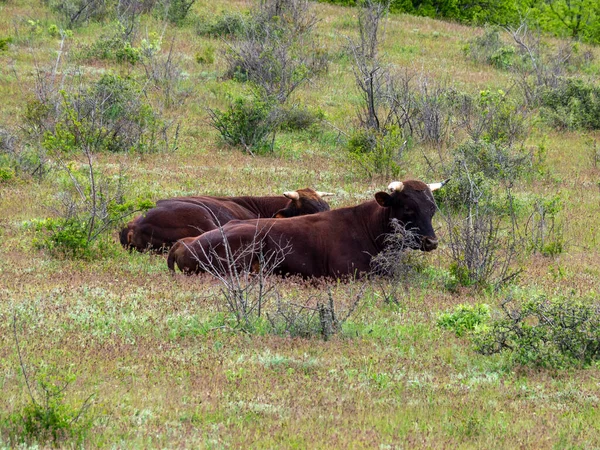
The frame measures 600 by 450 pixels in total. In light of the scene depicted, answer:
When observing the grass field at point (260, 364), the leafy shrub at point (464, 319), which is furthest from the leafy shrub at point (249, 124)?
the leafy shrub at point (464, 319)

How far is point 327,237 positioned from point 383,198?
921 mm

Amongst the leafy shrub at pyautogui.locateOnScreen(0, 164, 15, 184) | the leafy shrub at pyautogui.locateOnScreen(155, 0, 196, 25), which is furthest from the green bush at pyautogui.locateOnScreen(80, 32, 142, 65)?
the leafy shrub at pyautogui.locateOnScreen(0, 164, 15, 184)

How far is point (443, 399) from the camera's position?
7.16 metres

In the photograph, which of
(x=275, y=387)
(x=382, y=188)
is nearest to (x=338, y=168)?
(x=382, y=188)

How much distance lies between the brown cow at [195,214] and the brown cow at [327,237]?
87 centimetres

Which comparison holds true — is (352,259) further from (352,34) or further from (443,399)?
(352,34)

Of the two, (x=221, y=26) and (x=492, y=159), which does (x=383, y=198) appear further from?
(x=221, y=26)

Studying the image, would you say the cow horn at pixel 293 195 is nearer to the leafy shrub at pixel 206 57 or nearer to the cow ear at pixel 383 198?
the cow ear at pixel 383 198

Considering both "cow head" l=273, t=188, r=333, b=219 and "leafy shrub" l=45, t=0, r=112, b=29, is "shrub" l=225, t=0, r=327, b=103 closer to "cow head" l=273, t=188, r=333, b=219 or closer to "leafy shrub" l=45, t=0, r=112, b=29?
"leafy shrub" l=45, t=0, r=112, b=29

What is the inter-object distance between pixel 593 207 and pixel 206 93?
1163 cm

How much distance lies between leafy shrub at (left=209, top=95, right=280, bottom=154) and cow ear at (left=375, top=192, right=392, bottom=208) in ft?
26.0

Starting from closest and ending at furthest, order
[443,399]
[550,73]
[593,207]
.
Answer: [443,399]
[593,207]
[550,73]

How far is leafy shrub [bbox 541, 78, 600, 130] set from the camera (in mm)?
23844

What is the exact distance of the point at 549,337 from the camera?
8.24m
